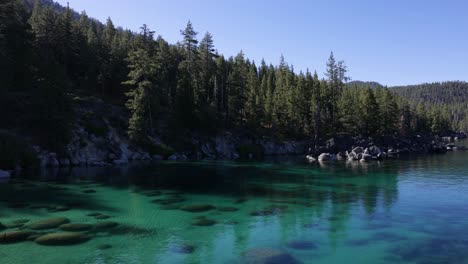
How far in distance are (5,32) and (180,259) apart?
62.2m

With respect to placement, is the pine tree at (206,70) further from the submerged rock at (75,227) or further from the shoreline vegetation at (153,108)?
the submerged rock at (75,227)

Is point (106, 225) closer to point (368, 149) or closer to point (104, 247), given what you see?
point (104, 247)

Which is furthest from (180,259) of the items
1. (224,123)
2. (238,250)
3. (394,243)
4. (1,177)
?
(224,123)

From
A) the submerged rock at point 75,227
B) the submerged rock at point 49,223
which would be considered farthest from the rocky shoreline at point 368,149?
the submerged rock at point 75,227

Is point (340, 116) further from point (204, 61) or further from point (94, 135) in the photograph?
point (94, 135)

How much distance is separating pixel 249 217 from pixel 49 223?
12.6 m

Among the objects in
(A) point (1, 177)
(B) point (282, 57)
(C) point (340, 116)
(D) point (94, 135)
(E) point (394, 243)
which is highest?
(B) point (282, 57)

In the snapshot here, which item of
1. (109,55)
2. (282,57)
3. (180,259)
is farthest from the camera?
(282,57)

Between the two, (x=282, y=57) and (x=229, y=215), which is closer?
(x=229, y=215)

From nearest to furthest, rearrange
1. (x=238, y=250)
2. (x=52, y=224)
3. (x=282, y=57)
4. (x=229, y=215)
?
(x=238, y=250), (x=52, y=224), (x=229, y=215), (x=282, y=57)

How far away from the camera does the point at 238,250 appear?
59.9ft

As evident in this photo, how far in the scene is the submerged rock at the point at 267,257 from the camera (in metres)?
16.4

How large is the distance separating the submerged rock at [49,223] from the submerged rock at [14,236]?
3.70ft

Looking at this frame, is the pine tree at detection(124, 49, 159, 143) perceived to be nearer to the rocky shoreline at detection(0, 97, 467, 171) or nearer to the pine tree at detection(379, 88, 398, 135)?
the rocky shoreline at detection(0, 97, 467, 171)
